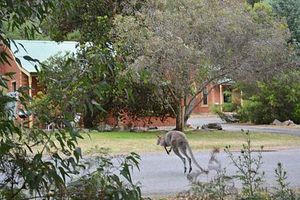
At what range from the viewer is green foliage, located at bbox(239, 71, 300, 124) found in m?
31.9

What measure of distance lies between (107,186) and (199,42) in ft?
67.6

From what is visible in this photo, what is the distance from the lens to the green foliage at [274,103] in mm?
31859

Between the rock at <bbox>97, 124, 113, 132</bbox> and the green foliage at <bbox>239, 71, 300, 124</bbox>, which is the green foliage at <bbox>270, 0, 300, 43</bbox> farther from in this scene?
the rock at <bbox>97, 124, 113, 132</bbox>

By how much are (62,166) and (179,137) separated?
27.4 feet

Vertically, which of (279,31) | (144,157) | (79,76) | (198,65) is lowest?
(144,157)

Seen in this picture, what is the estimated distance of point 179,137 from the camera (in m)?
11.1

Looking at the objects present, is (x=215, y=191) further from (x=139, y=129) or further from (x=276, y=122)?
(x=276, y=122)

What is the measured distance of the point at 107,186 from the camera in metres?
2.87

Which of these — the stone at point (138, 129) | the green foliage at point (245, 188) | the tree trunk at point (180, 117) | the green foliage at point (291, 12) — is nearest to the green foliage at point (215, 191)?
the green foliage at point (245, 188)

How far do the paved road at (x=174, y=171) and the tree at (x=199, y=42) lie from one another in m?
5.89

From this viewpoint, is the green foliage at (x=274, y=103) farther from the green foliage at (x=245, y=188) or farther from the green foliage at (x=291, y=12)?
the green foliage at (x=245, y=188)

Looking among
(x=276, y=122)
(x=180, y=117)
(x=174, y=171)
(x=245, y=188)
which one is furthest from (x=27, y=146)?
(x=276, y=122)

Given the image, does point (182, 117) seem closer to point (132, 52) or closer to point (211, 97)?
point (132, 52)

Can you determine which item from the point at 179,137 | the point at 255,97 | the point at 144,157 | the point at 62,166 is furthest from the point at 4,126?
the point at 255,97
